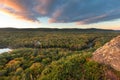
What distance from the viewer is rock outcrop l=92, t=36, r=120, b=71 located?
1309cm

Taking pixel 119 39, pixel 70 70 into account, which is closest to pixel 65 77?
pixel 70 70

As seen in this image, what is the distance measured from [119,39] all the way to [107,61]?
1.93 m

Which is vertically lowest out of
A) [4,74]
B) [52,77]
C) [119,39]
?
[4,74]

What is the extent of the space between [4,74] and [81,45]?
78539mm

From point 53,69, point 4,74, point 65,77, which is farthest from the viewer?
point 4,74

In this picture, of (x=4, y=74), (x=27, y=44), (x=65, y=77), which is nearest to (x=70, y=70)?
(x=65, y=77)

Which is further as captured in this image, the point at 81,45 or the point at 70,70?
the point at 81,45

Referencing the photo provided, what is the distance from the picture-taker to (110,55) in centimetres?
1354

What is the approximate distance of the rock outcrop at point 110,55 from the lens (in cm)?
1309

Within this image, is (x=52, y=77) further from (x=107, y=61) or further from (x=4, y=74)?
(x=4, y=74)

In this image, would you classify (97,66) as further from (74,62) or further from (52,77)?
(52,77)

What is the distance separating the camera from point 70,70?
45.2ft

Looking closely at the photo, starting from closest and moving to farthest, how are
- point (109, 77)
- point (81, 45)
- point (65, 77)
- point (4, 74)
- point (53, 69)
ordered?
point (109, 77), point (65, 77), point (53, 69), point (4, 74), point (81, 45)

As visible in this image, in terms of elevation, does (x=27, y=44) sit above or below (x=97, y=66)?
below
